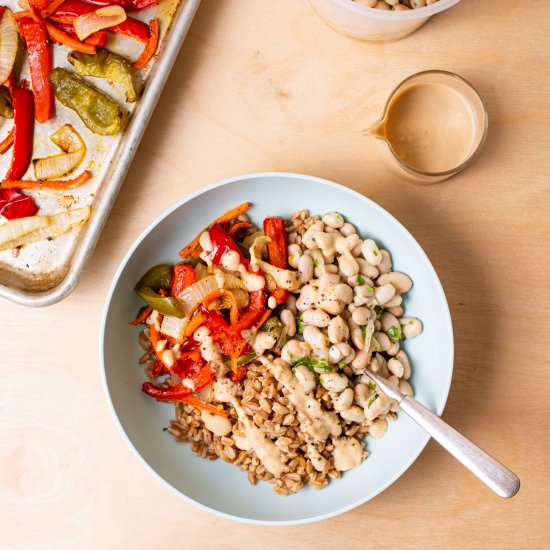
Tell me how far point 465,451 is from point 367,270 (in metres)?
0.36

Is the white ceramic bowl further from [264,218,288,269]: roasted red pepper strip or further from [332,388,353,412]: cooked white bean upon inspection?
[332,388,353,412]: cooked white bean

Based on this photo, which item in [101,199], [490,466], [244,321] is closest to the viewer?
[490,466]

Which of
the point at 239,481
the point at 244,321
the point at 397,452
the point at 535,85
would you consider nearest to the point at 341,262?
the point at 244,321

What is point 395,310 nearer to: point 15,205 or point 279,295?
point 279,295

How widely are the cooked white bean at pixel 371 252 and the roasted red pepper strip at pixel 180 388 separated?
1.20 ft

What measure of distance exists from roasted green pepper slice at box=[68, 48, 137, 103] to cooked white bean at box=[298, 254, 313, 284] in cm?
50

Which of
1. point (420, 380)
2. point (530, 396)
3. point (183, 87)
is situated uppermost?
point (183, 87)

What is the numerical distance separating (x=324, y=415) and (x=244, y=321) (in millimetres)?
231

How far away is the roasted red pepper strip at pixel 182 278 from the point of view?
1141mm

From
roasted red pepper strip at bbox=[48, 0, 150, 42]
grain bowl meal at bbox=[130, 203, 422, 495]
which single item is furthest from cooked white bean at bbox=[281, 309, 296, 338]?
roasted red pepper strip at bbox=[48, 0, 150, 42]

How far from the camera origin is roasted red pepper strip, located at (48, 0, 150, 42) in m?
1.25

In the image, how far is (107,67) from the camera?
4.07 ft

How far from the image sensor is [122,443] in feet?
4.18

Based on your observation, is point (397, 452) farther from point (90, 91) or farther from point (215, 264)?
point (90, 91)
